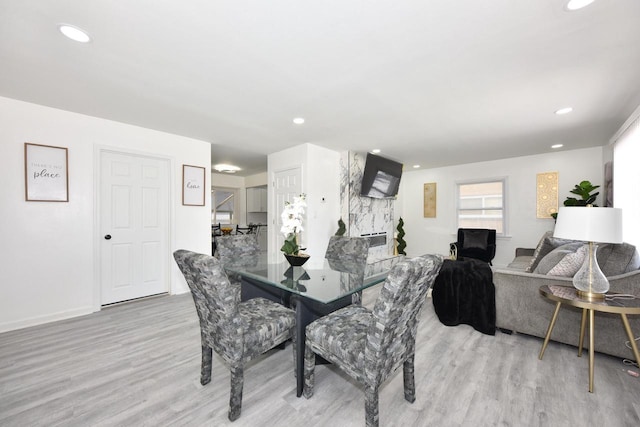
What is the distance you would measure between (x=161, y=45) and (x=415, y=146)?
392cm

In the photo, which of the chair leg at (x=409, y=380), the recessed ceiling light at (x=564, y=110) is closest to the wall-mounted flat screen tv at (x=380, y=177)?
the recessed ceiling light at (x=564, y=110)

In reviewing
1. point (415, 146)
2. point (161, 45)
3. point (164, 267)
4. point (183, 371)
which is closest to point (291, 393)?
point (183, 371)

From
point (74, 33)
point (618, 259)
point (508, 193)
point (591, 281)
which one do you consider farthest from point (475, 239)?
point (74, 33)

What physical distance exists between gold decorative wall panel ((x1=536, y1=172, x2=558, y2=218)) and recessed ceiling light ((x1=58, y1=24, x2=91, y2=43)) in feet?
22.7

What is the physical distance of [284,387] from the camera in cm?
184

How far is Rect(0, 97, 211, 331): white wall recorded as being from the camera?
2.71 meters

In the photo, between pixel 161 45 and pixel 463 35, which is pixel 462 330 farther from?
pixel 161 45

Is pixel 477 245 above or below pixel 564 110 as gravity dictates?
below

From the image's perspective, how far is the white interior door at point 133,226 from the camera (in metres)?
3.37

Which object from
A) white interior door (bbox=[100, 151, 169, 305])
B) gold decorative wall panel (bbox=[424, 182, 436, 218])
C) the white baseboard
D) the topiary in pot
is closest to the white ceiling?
white interior door (bbox=[100, 151, 169, 305])

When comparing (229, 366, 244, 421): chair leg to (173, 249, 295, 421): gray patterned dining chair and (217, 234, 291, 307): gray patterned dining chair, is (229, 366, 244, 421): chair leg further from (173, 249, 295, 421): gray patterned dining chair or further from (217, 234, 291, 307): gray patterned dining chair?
(217, 234, 291, 307): gray patterned dining chair

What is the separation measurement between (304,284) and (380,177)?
395 centimetres

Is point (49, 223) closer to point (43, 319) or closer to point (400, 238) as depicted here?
point (43, 319)

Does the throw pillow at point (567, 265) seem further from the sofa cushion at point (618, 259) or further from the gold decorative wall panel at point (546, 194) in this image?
the gold decorative wall panel at point (546, 194)
